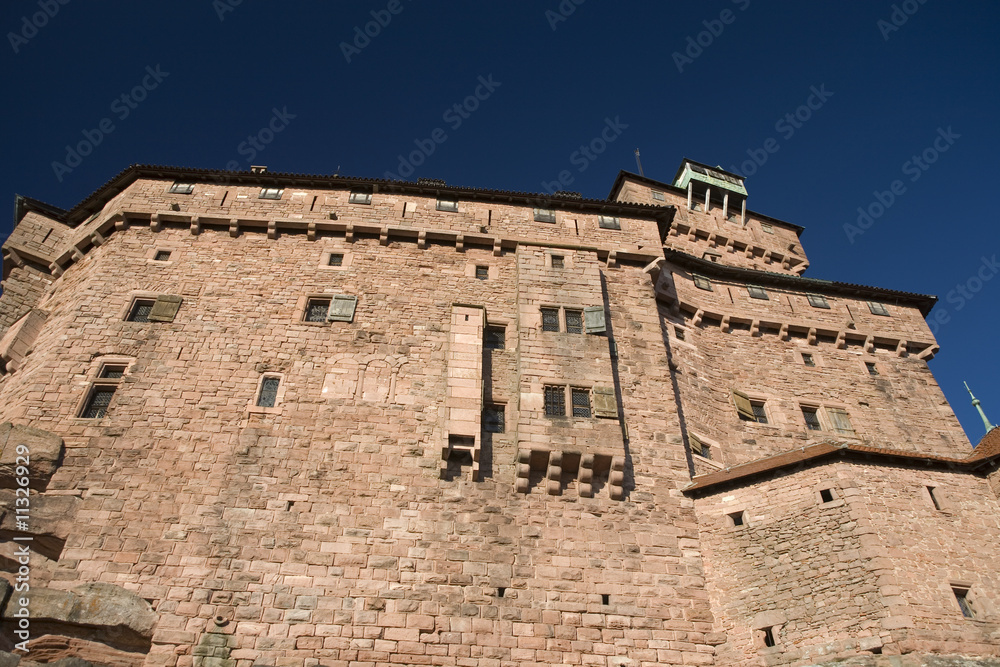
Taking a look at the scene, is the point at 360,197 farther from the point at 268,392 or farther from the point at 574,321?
the point at 574,321

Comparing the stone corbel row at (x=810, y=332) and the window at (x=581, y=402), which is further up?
the stone corbel row at (x=810, y=332)

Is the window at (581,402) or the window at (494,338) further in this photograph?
the window at (494,338)

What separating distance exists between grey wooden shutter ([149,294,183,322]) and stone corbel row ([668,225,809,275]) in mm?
21898

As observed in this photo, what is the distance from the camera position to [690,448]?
1873cm

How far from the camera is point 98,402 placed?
16.9 m

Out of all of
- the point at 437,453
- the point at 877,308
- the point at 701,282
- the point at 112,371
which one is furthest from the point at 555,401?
the point at 877,308

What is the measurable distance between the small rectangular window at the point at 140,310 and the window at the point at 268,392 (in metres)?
3.91

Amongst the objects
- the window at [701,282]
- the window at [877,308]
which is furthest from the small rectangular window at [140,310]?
the window at [877,308]

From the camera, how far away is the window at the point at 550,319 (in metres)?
19.1

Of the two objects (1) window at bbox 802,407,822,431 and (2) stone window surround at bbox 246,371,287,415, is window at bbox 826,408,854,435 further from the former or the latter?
(2) stone window surround at bbox 246,371,287,415

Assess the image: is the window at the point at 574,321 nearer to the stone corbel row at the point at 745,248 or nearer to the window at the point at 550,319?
the window at the point at 550,319

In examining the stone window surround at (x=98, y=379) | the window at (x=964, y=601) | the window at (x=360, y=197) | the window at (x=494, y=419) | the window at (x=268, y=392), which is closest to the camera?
the window at (x=964, y=601)

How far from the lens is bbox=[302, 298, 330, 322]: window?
62.9 feet

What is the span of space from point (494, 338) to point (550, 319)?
1.60 metres
